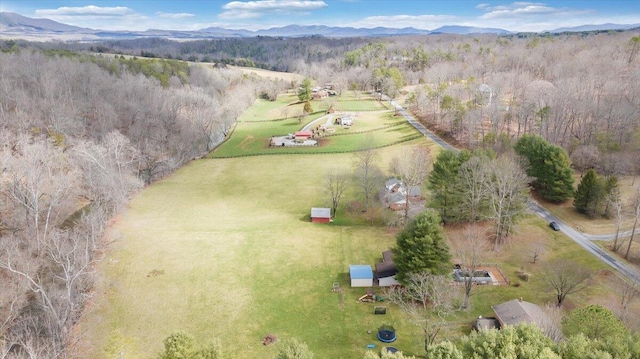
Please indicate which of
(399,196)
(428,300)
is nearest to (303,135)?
(399,196)

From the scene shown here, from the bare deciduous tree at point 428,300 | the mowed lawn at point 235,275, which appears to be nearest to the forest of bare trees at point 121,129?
the mowed lawn at point 235,275

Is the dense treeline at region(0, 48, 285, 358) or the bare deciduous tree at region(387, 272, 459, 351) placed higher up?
the dense treeline at region(0, 48, 285, 358)

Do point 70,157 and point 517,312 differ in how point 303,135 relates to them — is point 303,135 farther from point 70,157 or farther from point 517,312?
point 517,312

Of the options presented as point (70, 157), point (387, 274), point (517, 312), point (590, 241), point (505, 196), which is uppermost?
point (70, 157)

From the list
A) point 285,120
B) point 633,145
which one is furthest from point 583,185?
point 285,120

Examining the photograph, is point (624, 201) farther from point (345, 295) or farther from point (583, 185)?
point (345, 295)

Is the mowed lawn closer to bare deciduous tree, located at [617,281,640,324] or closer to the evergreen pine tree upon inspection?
the evergreen pine tree

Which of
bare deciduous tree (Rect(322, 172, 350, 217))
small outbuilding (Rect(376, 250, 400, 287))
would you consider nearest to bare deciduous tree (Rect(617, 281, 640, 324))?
small outbuilding (Rect(376, 250, 400, 287))
